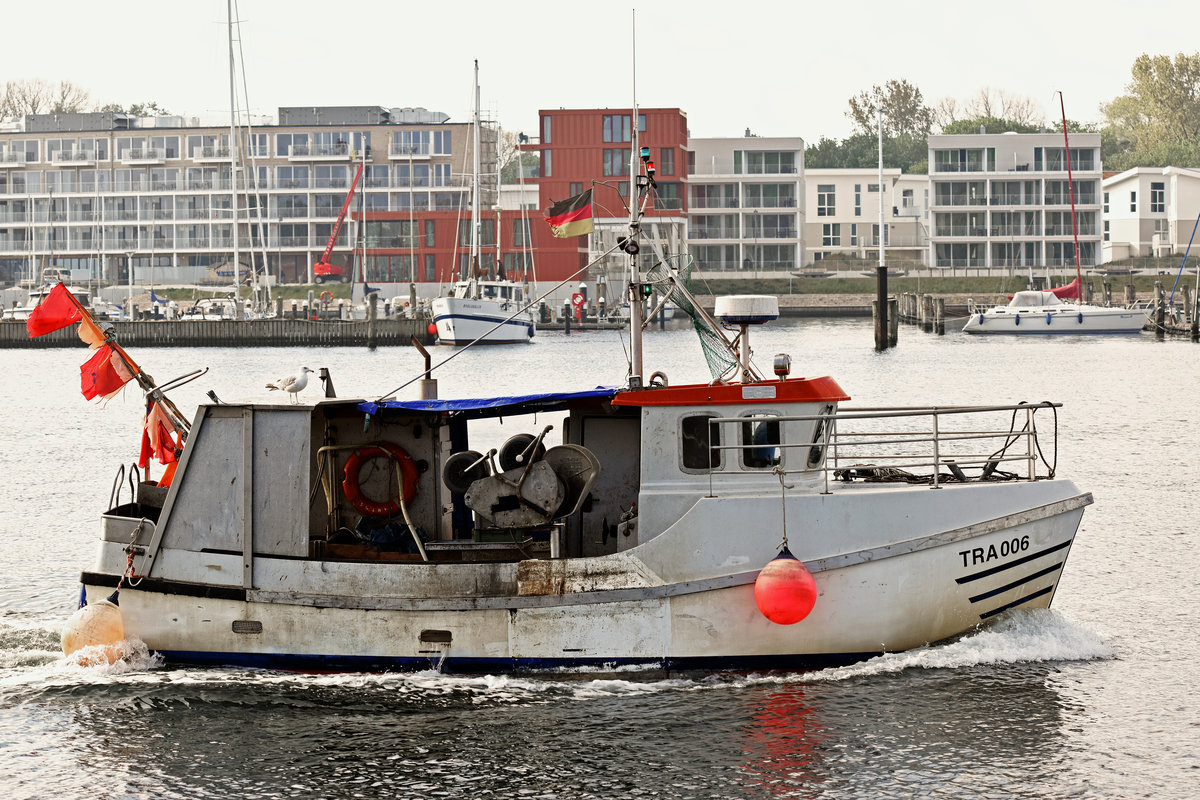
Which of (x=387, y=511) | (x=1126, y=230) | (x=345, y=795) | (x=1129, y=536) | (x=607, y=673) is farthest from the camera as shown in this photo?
(x=1126, y=230)

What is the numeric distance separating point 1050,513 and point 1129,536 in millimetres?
9760

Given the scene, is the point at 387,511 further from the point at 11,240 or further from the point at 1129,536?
the point at 11,240

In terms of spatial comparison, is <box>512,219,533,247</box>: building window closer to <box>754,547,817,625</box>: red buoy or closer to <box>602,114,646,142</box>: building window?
<box>602,114,646,142</box>: building window

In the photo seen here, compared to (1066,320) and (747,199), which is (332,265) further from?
(1066,320)

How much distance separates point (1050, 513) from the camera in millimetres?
14789

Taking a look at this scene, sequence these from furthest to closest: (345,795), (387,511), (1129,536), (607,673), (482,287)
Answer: (482,287) < (1129,536) < (387,511) < (607,673) < (345,795)

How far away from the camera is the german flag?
19.1 m

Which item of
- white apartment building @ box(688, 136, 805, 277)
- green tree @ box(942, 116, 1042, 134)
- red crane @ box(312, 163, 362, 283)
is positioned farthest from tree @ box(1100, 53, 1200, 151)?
red crane @ box(312, 163, 362, 283)

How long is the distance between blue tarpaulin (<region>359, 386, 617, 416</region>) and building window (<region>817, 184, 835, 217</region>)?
11992 centimetres

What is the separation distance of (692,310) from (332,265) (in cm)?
10570

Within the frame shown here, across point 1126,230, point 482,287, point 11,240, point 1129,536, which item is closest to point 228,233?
point 11,240

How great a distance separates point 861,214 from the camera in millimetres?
131250

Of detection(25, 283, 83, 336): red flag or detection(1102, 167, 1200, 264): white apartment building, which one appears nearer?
detection(25, 283, 83, 336): red flag

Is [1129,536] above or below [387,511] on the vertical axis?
below
